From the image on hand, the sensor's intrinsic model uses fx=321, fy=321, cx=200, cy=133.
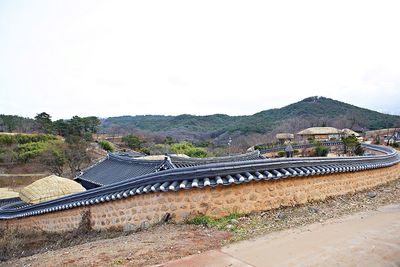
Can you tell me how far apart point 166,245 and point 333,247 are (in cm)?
245

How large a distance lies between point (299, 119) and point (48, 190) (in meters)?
61.2

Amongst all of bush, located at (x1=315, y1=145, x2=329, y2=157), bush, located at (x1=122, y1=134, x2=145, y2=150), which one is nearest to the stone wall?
bush, located at (x1=315, y1=145, x2=329, y2=157)

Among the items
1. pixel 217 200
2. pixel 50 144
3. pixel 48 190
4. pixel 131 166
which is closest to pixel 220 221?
pixel 217 200

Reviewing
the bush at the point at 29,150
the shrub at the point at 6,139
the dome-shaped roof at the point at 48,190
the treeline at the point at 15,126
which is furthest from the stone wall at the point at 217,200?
the treeline at the point at 15,126

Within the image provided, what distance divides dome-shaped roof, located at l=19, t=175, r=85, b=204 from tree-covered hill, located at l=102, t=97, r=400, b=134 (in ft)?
165

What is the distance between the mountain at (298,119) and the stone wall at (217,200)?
173ft

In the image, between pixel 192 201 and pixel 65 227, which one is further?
pixel 65 227

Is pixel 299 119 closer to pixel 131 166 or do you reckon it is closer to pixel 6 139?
pixel 6 139

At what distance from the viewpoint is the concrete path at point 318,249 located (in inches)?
161

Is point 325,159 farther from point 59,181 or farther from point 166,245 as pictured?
point 59,181

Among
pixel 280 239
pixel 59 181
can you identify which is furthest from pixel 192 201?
pixel 59 181

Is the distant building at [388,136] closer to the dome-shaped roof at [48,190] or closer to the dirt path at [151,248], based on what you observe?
the dome-shaped roof at [48,190]

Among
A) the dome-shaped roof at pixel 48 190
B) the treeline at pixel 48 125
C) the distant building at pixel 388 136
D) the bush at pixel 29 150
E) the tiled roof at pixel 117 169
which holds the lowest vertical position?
the dome-shaped roof at pixel 48 190

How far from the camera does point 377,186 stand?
10484 millimetres
